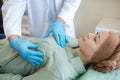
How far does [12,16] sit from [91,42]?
0.60 metres

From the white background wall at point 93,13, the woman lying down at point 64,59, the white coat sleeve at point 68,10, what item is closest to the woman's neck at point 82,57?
the woman lying down at point 64,59

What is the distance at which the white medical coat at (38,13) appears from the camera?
1479 mm

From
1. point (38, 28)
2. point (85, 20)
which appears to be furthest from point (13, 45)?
point (85, 20)

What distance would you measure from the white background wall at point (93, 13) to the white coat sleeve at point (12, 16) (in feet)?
4.04

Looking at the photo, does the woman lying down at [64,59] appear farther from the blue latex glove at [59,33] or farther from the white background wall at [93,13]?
the white background wall at [93,13]

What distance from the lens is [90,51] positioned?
1346 mm

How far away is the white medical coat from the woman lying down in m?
0.19

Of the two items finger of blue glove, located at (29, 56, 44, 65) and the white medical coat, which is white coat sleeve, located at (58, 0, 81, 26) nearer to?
the white medical coat

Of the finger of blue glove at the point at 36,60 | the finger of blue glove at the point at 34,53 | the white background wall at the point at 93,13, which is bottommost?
the white background wall at the point at 93,13

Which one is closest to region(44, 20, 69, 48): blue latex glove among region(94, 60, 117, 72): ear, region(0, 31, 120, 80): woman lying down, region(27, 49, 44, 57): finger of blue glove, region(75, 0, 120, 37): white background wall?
region(0, 31, 120, 80): woman lying down

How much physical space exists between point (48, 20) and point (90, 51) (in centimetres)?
51

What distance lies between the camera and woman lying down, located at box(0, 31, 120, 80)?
1.18 m

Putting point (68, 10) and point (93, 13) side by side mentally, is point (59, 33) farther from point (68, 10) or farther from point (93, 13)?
point (93, 13)

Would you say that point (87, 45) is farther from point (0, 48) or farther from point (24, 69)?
point (0, 48)
